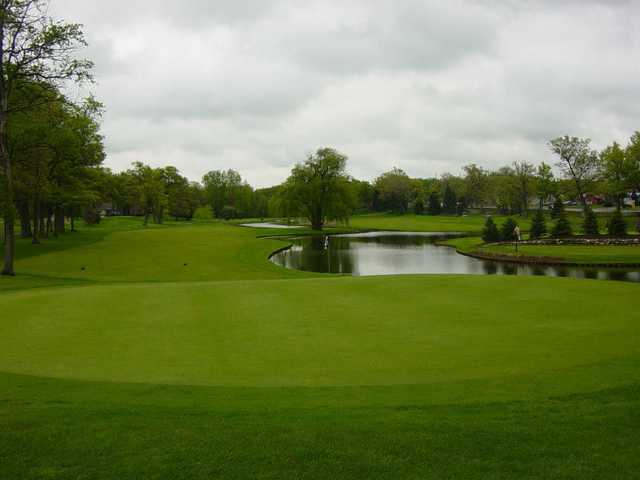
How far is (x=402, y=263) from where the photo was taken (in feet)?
147

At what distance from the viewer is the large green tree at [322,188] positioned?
80812mm

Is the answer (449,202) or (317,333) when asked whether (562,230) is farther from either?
(449,202)

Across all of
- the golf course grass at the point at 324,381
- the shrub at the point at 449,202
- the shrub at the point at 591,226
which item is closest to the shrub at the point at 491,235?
the shrub at the point at 591,226

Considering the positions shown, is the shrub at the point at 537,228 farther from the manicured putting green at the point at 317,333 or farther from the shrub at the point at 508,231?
the manicured putting green at the point at 317,333

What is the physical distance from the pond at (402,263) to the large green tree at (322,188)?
63.9 ft

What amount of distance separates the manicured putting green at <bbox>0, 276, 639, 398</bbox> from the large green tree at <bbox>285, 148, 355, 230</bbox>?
210 ft

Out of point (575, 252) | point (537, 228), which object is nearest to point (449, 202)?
point (537, 228)

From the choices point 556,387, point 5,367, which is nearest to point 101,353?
point 5,367

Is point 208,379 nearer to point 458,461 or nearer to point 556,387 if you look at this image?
point 458,461

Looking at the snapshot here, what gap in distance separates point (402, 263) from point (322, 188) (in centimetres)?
3944

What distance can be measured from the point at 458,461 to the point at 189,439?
2897 millimetres

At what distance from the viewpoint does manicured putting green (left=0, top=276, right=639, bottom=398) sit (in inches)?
354

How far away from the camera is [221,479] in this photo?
4602mm

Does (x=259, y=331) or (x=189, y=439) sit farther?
(x=259, y=331)
